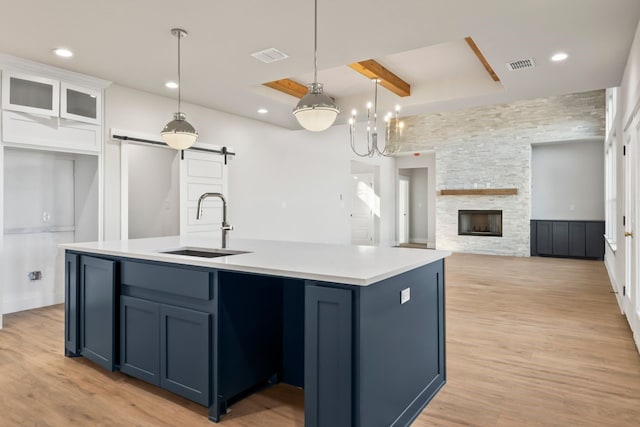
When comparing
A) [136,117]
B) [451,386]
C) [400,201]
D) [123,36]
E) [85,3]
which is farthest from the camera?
[400,201]

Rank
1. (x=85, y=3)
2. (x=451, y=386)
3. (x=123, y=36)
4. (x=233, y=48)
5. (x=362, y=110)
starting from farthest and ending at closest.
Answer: (x=362, y=110) < (x=233, y=48) < (x=123, y=36) < (x=85, y=3) < (x=451, y=386)

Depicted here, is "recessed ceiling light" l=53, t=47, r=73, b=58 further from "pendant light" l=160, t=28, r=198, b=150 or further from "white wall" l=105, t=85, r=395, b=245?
"pendant light" l=160, t=28, r=198, b=150

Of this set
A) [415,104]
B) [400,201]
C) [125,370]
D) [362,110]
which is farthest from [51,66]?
[400,201]

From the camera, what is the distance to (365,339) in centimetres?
175

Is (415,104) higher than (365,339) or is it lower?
higher

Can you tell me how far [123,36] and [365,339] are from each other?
11.5 ft

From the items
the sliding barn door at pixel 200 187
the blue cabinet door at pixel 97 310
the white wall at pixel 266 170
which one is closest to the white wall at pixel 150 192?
the sliding barn door at pixel 200 187

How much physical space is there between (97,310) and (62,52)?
2.76 m

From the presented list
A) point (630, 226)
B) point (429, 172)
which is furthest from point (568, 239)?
point (630, 226)

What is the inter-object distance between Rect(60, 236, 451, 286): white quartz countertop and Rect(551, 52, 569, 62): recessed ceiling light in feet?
9.02

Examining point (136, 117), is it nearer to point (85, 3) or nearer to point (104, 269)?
point (85, 3)

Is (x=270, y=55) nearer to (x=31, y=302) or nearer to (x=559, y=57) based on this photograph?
(x=559, y=57)

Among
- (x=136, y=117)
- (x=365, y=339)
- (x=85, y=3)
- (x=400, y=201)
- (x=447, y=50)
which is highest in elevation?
(x=447, y=50)

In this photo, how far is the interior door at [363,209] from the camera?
11328mm
